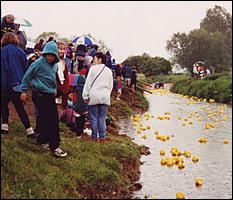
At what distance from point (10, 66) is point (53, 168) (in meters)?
1.97

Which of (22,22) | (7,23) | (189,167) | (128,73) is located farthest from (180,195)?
(128,73)

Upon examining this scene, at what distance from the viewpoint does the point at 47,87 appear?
5.49m

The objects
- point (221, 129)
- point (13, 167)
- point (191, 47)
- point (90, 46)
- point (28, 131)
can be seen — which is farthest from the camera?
point (191, 47)

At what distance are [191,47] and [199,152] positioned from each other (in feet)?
206

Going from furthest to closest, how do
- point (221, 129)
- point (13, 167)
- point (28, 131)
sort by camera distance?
Answer: point (221, 129)
point (28, 131)
point (13, 167)

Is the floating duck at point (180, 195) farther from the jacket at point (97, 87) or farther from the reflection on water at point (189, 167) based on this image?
the jacket at point (97, 87)

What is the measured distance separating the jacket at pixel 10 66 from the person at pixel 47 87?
1.27ft

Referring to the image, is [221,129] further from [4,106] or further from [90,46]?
[4,106]

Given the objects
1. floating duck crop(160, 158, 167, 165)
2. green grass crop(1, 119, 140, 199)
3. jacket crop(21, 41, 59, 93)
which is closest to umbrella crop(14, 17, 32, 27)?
green grass crop(1, 119, 140, 199)

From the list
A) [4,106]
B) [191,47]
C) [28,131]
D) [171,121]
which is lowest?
[171,121]

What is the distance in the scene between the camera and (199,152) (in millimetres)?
8984

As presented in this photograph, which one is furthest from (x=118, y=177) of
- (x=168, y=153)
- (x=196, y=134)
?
(x=196, y=134)

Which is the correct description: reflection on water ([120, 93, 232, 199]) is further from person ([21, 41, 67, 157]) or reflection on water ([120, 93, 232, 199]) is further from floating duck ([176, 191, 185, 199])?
person ([21, 41, 67, 157])

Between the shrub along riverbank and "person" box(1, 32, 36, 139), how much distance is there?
1.65ft
